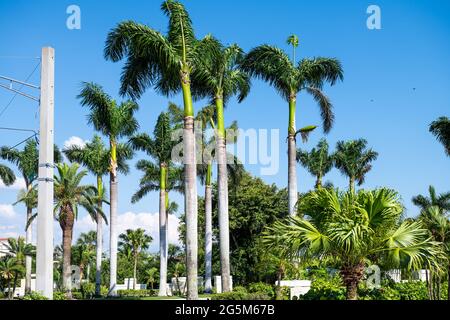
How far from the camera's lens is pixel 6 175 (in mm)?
54344

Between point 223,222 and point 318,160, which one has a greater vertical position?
point 318,160

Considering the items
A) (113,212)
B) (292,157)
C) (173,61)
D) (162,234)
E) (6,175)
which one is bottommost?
(162,234)

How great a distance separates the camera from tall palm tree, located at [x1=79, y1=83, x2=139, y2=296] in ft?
130

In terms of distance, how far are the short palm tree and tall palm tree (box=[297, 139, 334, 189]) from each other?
126ft

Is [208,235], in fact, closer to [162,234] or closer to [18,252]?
[162,234]

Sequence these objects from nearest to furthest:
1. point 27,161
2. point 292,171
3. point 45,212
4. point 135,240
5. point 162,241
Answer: point 45,212 → point 292,171 → point 162,241 → point 27,161 → point 135,240

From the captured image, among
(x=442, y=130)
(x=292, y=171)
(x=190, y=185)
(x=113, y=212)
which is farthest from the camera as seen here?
(x=113, y=212)

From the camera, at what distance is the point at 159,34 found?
22.8 metres

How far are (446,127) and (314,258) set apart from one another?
64.1 feet

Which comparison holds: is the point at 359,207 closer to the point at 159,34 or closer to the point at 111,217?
the point at 159,34

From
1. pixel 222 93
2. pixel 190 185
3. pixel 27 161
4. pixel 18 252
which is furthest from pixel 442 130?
pixel 18 252

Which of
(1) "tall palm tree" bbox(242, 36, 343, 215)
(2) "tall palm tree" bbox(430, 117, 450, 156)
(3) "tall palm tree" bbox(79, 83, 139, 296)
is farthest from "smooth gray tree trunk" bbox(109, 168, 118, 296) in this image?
(2) "tall palm tree" bbox(430, 117, 450, 156)

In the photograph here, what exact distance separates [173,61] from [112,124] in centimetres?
1865
